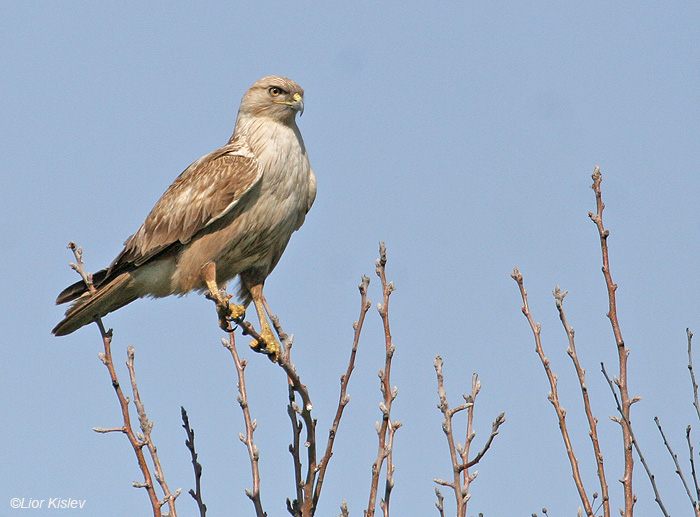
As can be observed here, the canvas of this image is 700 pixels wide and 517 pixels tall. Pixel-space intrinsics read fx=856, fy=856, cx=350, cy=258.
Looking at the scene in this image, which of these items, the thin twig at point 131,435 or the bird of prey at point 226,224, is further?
the bird of prey at point 226,224

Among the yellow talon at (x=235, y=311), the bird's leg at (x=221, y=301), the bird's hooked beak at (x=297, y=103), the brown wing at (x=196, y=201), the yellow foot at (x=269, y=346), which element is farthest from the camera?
the bird's hooked beak at (x=297, y=103)

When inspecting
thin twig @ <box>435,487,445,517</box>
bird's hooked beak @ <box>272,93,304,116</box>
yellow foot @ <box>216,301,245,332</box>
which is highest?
bird's hooked beak @ <box>272,93,304,116</box>

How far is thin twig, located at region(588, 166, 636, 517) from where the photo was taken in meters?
3.68

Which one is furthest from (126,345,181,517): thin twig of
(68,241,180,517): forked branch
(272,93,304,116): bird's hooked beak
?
(272,93,304,116): bird's hooked beak

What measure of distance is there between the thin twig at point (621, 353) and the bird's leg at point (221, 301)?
2116 millimetres

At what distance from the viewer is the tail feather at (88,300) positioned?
5.97 m

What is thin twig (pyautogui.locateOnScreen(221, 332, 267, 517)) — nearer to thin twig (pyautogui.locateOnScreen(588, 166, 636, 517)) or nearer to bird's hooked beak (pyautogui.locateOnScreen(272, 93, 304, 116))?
thin twig (pyautogui.locateOnScreen(588, 166, 636, 517))

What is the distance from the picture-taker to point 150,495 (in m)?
3.84

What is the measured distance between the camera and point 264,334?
235 inches

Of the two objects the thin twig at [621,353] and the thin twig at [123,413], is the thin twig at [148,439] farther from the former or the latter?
the thin twig at [621,353]

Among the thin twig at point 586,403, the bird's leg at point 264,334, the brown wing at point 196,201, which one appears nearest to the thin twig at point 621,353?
the thin twig at point 586,403

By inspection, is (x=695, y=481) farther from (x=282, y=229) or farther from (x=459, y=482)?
(x=282, y=229)

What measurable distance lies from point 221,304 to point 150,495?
1430 millimetres

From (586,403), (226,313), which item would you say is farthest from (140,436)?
(586,403)
